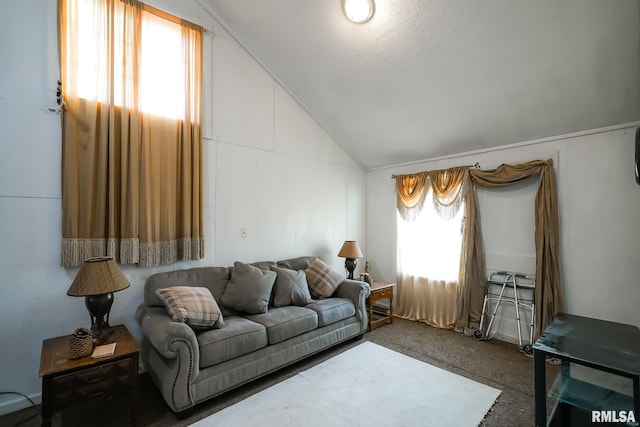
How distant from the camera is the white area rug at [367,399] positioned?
1985 millimetres

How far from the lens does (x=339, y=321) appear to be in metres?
3.12

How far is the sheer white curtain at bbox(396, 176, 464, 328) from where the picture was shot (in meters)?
3.80

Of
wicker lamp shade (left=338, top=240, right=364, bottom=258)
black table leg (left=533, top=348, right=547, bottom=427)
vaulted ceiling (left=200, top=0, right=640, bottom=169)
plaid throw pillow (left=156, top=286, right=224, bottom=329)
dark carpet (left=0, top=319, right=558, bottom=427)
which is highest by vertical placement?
vaulted ceiling (left=200, top=0, right=640, bottom=169)

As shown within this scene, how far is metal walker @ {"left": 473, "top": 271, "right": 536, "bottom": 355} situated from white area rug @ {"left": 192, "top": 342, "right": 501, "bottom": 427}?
1.11 meters

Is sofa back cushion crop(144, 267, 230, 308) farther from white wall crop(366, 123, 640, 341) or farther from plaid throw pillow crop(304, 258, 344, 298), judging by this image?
white wall crop(366, 123, 640, 341)

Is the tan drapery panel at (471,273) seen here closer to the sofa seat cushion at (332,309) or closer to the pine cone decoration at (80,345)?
the sofa seat cushion at (332,309)

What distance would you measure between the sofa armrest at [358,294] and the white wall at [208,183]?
88 cm

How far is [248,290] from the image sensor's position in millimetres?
2730

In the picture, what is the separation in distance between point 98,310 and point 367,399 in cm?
210

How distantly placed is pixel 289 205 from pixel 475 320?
278 cm

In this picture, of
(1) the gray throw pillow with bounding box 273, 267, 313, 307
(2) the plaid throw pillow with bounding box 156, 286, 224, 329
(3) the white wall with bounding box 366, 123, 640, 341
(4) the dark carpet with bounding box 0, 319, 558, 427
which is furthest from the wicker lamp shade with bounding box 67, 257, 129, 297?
(3) the white wall with bounding box 366, 123, 640, 341

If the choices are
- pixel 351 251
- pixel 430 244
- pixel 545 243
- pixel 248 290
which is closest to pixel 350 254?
pixel 351 251

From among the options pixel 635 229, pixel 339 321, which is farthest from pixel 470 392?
pixel 635 229

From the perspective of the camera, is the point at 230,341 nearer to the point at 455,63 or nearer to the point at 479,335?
the point at 479,335
